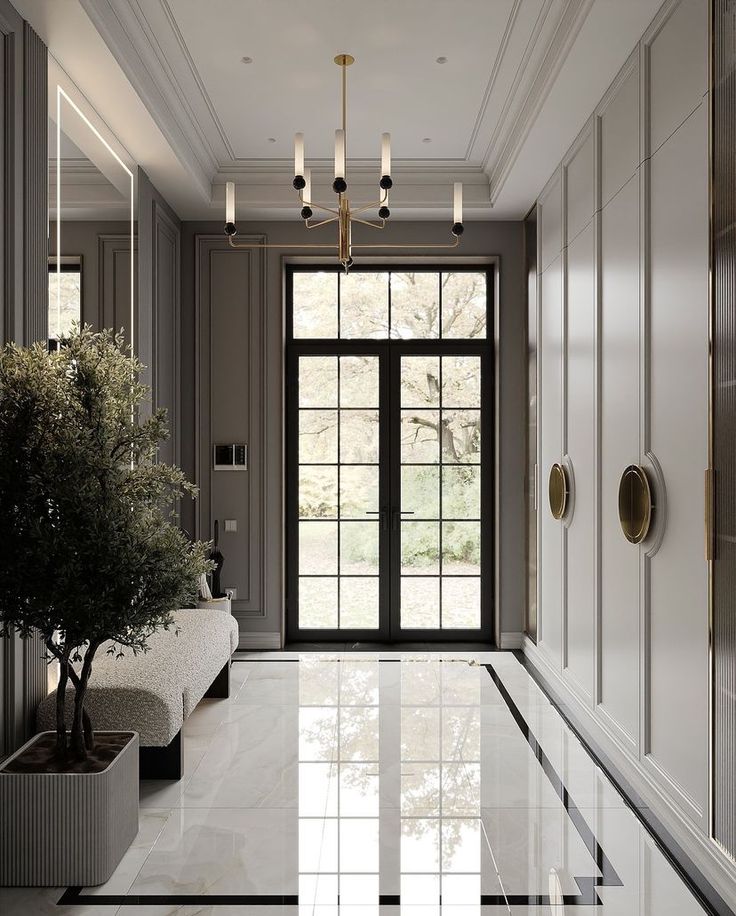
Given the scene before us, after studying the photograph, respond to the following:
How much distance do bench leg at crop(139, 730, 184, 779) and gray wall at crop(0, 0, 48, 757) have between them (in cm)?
53

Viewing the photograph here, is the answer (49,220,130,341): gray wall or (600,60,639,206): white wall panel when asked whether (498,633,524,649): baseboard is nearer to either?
(600,60,639,206): white wall panel

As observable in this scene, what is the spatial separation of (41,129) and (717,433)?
276 cm

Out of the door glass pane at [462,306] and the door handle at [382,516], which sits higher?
the door glass pane at [462,306]

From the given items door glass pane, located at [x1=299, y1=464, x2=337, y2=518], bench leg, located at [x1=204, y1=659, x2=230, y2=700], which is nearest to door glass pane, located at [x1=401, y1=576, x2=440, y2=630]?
door glass pane, located at [x1=299, y1=464, x2=337, y2=518]

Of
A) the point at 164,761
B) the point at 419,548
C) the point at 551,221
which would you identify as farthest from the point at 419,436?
the point at 164,761

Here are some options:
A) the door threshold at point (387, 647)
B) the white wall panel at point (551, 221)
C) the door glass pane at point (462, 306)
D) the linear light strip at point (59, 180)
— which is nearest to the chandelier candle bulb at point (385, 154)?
the linear light strip at point (59, 180)

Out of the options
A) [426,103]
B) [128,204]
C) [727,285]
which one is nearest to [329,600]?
[128,204]

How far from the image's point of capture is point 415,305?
222 inches

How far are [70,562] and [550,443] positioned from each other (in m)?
3.15

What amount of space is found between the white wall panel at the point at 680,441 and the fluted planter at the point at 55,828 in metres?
1.93

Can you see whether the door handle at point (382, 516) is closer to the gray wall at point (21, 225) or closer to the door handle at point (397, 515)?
the door handle at point (397, 515)

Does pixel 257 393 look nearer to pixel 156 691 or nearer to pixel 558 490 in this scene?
pixel 558 490

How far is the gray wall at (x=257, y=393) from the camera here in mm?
5441

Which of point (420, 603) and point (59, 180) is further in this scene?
point (420, 603)
